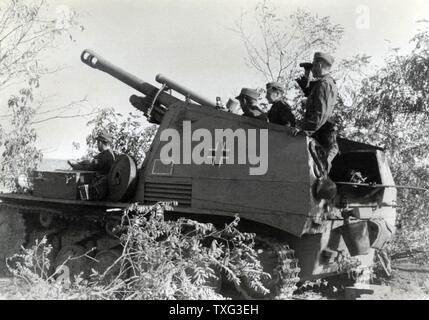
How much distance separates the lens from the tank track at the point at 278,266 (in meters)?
6.01

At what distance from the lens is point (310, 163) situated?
19.9 ft

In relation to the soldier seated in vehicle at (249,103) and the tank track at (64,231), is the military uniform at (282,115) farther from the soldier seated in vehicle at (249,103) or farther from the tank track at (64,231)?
the tank track at (64,231)

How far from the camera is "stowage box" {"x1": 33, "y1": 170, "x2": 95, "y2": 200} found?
8047 millimetres

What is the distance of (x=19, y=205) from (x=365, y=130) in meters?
7.04

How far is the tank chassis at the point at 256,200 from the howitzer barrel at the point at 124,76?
20 mm

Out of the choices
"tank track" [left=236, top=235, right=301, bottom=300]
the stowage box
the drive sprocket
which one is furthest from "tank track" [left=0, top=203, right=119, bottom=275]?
"tank track" [left=236, top=235, right=301, bottom=300]

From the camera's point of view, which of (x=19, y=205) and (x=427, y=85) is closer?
(x=19, y=205)

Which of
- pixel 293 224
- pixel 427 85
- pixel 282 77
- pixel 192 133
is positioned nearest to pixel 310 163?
pixel 293 224

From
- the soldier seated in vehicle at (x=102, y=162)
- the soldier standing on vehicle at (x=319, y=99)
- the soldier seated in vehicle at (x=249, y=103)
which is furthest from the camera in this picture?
the soldier seated in vehicle at (x=102, y=162)

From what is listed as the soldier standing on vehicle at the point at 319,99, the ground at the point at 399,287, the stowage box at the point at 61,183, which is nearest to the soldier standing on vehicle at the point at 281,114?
the soldier standing on vehicle at the point at 319,99

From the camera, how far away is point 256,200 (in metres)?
6.34

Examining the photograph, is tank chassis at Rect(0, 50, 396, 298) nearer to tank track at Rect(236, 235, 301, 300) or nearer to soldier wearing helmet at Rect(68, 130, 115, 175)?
tank track at Rect(236, 235, 301, 300)

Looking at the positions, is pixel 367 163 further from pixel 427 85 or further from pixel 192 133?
pixel 427 85

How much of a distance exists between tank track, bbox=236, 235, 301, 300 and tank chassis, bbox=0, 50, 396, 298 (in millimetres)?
15
